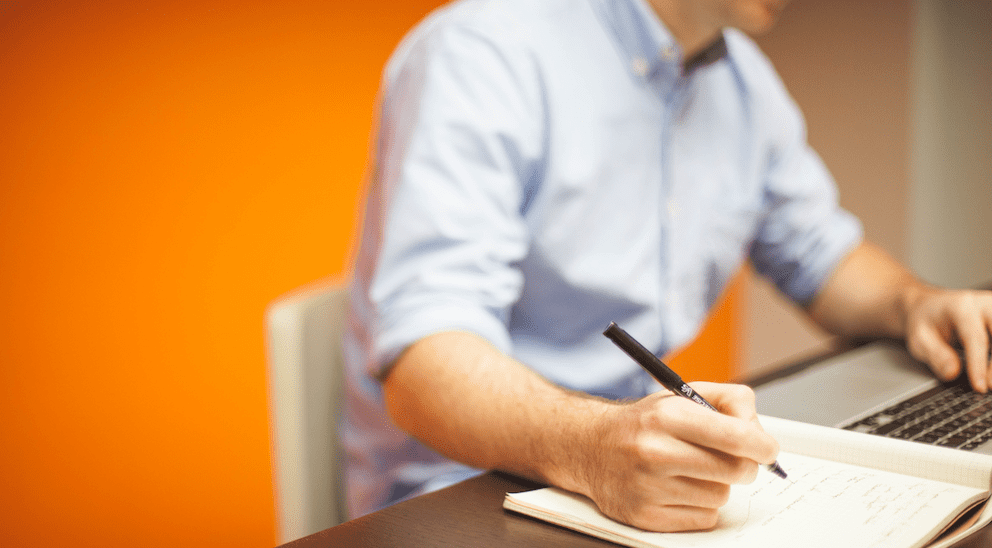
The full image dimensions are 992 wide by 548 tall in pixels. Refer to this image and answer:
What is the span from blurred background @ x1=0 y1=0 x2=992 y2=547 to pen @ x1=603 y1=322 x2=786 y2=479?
1.20 m

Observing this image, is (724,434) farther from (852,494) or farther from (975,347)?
(975,347)

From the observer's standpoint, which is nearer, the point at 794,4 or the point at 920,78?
the point at 920,78

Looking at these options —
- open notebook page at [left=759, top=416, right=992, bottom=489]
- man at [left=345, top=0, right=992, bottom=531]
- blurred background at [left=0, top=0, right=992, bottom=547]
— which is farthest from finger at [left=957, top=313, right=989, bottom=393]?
blurred background at [left=0, top=0, right=992, bottom=547]

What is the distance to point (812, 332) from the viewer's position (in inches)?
104

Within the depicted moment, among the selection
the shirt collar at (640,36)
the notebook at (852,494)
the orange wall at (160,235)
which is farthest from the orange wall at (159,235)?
the notebook at (852,494)

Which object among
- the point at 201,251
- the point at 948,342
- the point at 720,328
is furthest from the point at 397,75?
the point at 720,328

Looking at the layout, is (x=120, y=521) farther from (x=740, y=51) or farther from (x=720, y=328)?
(x=720, y=328)

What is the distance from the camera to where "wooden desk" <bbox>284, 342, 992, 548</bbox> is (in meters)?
0.45

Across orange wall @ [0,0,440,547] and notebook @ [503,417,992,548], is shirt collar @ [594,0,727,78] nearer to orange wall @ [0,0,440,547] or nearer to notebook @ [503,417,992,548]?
notebook @ [503,417,992,548]

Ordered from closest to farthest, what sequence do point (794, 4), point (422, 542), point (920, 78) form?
1. point (422, 542)
2. point (920, 78)
3. point (794, 4)

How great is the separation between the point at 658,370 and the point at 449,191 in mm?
354

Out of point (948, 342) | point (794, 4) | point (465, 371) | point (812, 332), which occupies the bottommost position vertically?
point (812, 332)

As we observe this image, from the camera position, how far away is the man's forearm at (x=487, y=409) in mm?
514

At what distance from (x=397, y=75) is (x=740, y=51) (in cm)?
58
